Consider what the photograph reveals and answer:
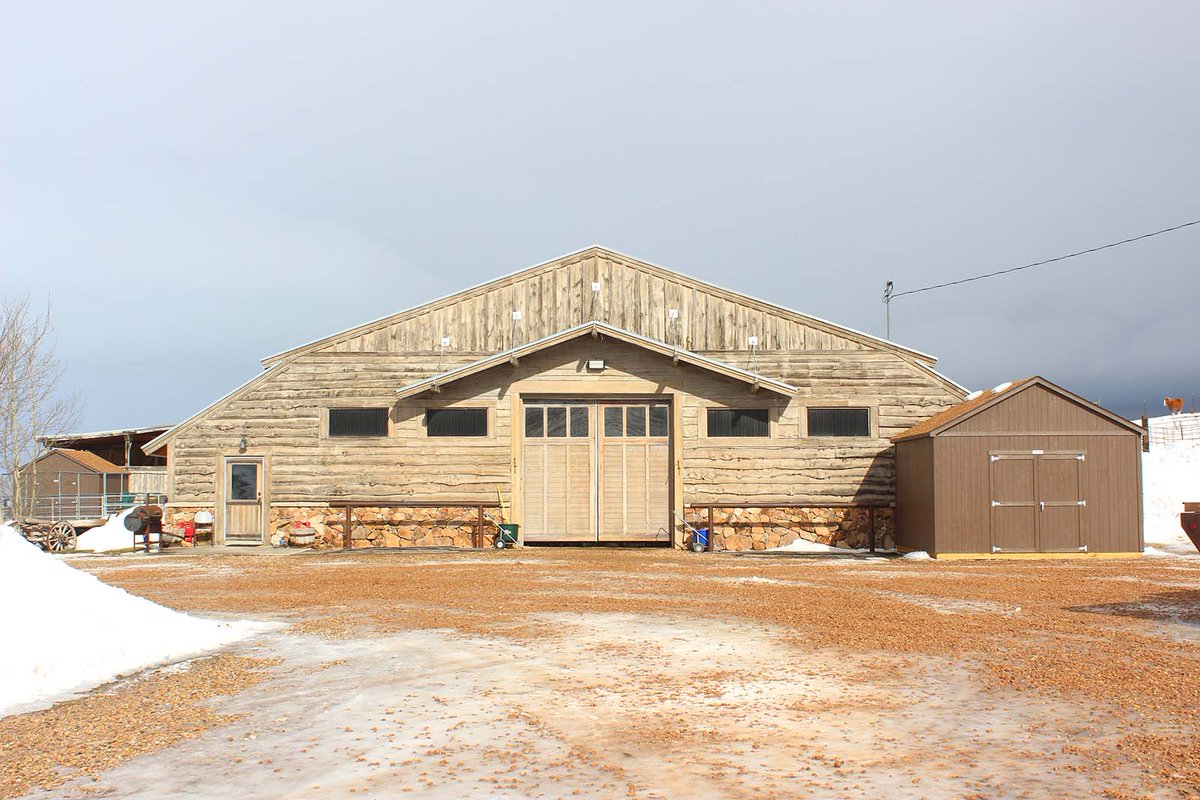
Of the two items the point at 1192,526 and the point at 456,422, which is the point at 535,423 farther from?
the point at 1192,526

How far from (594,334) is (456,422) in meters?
3.65

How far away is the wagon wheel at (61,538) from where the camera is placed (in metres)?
24.3

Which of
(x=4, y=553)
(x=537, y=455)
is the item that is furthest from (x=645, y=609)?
(x=537, y=455)

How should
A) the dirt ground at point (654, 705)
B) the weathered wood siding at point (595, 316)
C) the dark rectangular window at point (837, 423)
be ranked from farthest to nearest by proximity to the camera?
the weathered wood siding at point (595, 316) → the dark rectangular window at point (837, 423) → the dirt ground at point (654, 705)

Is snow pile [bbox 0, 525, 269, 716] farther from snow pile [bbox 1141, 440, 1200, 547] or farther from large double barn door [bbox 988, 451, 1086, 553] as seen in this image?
snow pile [bbox 1141, 440, 1200, 547]

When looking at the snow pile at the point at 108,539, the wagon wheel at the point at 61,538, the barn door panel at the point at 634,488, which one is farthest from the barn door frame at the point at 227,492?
the barn door panel at the point at 634,488

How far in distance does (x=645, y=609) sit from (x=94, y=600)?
5.68 metres

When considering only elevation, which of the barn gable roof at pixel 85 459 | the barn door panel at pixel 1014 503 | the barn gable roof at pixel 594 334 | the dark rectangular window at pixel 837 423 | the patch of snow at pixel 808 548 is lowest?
the patch of snow at pixel 808 548

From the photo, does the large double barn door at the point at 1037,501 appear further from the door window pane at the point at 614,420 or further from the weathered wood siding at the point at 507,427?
the door window pane at the point at 614,420

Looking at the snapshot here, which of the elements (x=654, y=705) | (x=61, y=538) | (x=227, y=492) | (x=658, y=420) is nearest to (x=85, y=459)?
(x=61, y=538)

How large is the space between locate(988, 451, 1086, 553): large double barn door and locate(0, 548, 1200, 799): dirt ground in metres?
7.57

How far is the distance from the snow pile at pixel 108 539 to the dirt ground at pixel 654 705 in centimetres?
1253

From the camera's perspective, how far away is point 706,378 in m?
22.7

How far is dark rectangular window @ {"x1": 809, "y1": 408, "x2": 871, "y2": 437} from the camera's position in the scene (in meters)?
22.9
